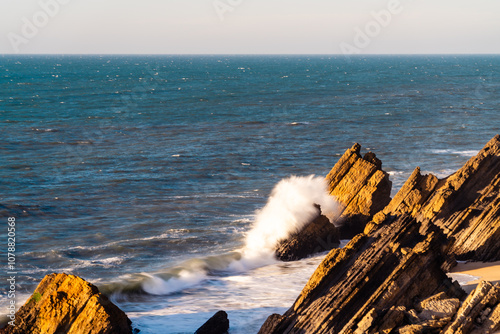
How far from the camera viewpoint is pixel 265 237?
22.8m

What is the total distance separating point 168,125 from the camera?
205 ft

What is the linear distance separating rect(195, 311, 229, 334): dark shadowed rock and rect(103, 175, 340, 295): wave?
4686 mm

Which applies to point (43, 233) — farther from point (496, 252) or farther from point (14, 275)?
point (496, 252)

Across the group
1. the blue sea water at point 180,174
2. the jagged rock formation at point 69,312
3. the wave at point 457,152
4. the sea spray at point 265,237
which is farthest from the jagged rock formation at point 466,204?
the wave at point 457,152

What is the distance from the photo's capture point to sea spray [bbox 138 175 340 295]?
20.2m

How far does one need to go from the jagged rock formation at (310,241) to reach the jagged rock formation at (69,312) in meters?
9.21

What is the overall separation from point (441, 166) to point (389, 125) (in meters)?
24.2

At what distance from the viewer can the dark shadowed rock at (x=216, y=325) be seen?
14692 millimetres

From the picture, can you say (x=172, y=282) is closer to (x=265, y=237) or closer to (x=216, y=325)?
(x=265, y=237)

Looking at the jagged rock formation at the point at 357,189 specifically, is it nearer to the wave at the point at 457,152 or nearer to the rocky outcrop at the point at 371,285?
the rocky outcrop at the point at 371,285

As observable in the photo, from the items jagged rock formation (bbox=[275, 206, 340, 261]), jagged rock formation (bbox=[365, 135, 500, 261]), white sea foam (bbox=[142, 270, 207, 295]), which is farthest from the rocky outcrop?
white sea foam (bbox=[142, 270, 207, 295])

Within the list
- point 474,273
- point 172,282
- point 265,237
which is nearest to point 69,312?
point 172,282

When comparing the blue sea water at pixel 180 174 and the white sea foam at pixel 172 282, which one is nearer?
the white sea foam at pixel 172 282

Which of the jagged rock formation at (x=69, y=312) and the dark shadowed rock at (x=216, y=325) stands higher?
the jagged rock formation at (x=69, y=312)
